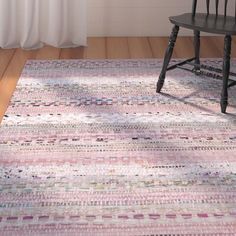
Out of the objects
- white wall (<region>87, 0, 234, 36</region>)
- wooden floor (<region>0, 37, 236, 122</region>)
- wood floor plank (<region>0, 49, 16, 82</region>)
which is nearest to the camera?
wood floor plank (<region>0, 49, 16, 82</region>)

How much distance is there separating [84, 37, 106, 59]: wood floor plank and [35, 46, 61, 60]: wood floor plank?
7.3 inches

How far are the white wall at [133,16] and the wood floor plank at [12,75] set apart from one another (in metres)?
0.57

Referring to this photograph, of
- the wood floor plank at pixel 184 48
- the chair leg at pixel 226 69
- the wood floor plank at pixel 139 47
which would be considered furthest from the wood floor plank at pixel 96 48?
the chair leg at pixel 226 69

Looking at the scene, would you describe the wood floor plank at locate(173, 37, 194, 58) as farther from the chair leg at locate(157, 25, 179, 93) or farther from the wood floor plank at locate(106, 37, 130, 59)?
the chair leg at locate(157, 25, 179, 93)

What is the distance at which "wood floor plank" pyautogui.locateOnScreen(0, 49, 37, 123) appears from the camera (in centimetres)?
238

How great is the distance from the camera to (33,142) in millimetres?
1961

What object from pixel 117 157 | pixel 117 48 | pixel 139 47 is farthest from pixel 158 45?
pixel 117 157

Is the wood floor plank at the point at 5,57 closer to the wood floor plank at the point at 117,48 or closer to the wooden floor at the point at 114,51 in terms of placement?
the wooden floor at the point at 114,51

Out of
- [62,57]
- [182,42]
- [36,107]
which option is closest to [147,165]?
[36,107]

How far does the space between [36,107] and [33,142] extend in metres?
0.37

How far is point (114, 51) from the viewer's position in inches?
126

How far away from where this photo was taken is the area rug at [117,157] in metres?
1.49

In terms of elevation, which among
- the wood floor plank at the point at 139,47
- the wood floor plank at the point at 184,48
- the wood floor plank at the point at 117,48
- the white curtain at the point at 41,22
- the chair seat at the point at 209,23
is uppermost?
the chair seat at the point at 209,23

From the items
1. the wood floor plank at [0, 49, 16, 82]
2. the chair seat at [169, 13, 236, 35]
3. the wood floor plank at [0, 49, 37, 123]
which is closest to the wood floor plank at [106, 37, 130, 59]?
the wood floor plank at [0, 49, 37, 123]
